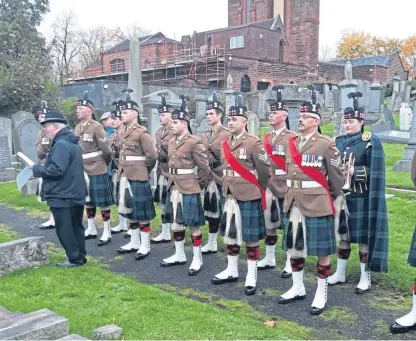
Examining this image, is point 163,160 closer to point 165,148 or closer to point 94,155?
point 165,148

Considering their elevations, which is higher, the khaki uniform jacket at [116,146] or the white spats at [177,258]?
the khaki uniform jacket at [116,146]

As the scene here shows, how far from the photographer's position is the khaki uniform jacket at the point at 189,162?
5934mm

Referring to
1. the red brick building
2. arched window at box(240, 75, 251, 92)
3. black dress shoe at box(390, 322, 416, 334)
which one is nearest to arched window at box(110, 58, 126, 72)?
the red brick building

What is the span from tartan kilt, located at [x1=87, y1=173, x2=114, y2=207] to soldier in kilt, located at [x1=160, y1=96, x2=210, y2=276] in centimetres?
166

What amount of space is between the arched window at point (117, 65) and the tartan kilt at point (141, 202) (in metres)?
41.6

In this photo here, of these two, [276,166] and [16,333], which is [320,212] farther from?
[16,333]

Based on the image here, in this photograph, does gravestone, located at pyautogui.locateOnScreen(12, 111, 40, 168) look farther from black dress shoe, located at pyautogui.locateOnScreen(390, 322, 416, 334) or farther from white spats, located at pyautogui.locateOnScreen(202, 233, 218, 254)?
black dress shoe, located at pyautogui.locateOnScreen(390, 322, 416, 334)

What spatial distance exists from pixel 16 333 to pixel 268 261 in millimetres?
3356

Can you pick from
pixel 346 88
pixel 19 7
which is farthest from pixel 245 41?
pixel 346 88

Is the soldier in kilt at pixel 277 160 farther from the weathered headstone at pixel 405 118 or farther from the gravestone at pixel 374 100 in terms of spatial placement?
the gravestone at pixel 374 100

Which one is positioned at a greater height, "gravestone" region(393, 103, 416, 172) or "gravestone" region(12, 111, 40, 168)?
"gravestone" region(12, 111, 40, 168)

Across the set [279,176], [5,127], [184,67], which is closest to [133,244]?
[279,176]

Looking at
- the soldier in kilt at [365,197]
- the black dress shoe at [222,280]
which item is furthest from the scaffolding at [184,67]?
the soldier in kilt at [365,197]

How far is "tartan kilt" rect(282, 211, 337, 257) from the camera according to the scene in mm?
4617
